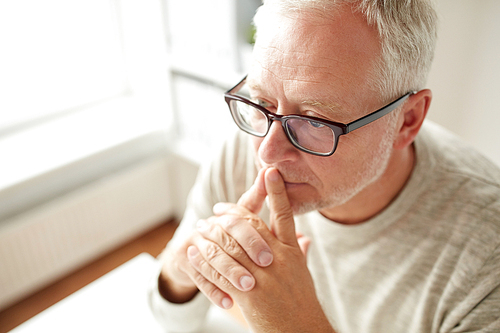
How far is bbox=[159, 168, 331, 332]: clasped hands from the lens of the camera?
0.90m

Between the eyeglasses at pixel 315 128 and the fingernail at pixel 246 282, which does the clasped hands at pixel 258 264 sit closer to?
the fingernail at pixel 246 282

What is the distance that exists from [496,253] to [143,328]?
0.93 meters

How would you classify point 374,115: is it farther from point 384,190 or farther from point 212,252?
point 212,252

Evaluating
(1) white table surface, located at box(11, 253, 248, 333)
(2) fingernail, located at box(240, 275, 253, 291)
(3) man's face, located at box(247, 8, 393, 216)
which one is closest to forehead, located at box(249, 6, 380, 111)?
(3) man's face, located at box(247, 8, 393, 216)

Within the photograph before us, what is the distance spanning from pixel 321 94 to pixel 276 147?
6.3 inches

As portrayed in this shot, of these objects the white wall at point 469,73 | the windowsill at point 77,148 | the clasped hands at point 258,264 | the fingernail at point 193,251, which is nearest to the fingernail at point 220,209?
the clasped hands at point 258,264

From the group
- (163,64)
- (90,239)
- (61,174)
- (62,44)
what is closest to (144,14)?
(163,64)

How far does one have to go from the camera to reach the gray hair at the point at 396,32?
822mm

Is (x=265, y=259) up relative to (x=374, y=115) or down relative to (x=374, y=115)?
down

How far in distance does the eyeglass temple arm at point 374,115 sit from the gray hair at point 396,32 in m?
0.02

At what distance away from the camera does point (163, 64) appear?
8.00 feet

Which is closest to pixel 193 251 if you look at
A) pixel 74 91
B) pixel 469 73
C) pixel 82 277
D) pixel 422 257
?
pixel 422 257

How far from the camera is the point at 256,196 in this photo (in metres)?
1.03

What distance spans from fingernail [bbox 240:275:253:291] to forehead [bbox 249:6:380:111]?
416 mm
